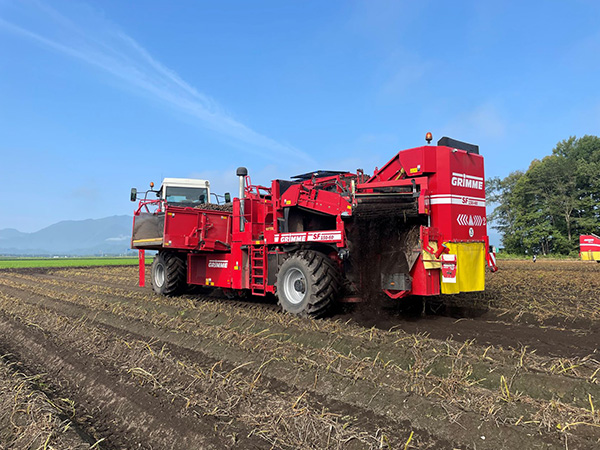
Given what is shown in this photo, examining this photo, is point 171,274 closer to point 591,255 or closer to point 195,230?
point 195,230

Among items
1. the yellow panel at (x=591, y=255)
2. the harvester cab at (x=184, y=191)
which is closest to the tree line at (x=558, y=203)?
the yellow panel at (x=591, y=255)

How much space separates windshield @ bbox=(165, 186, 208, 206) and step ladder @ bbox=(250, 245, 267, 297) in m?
4.05

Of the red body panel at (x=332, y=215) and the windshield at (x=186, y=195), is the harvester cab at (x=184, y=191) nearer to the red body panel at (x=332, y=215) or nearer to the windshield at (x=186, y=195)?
the windshield at (x=186, y=195)

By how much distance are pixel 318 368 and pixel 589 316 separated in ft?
16.9

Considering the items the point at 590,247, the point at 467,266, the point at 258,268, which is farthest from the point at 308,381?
the point at 590,247

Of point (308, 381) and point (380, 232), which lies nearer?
point (308, 381)

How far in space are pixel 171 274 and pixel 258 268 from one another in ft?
11.0

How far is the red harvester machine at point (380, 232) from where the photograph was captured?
647 centimetres

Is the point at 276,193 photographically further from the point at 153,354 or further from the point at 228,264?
the point at 153,354

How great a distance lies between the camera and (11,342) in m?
6.52

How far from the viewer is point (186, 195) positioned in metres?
12.6

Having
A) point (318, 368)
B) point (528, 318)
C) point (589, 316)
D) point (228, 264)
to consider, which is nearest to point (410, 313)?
point (528, 318)

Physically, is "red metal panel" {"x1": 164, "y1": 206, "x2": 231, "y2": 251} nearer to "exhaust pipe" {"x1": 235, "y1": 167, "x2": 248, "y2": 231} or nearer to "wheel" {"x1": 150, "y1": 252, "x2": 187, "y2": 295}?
"exhaust pipe" {"x1": 235, "y1": 167, "x2": 248, "y2": 231}

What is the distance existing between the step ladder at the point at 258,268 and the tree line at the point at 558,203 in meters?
42.0
